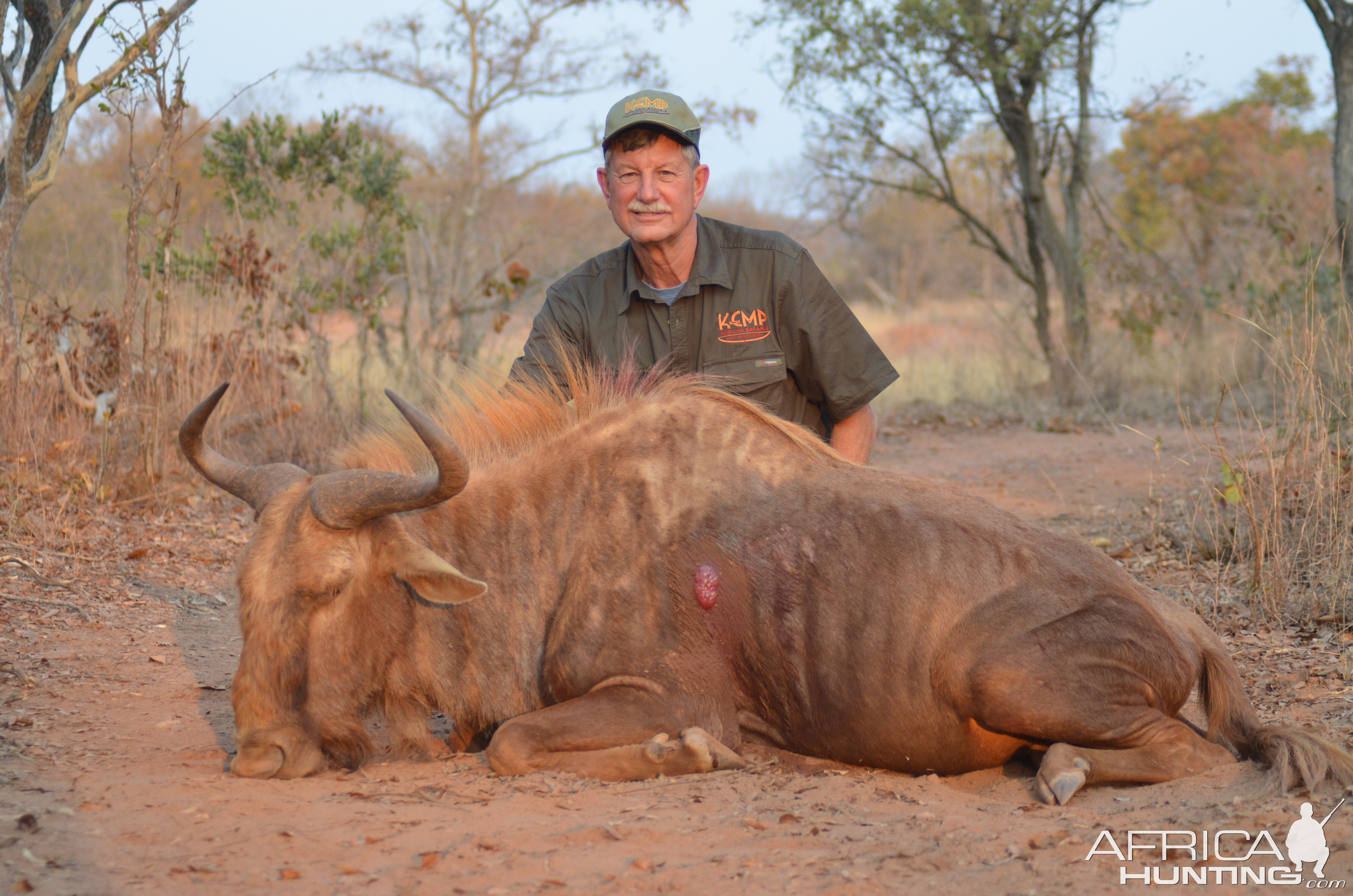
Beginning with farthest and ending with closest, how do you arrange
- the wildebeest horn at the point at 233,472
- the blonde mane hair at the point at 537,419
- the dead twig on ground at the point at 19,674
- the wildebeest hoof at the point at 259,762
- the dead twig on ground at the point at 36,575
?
1. the dead twig on ground at the point at 36,575
2. the dead twig on ground at the point at 19,674
3. the blonde mane hair at the point at 537,419
4. the wildebeest horn at the point at 233,472
5. the wildebeest hoof at the point at 259,762

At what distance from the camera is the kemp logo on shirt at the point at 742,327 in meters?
5.48

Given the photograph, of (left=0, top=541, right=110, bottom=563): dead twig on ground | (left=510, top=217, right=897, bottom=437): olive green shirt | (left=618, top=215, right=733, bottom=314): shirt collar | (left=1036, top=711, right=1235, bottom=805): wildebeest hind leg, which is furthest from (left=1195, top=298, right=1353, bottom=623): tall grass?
(left=0, top=541, right=110, bottom=563): dead twig on ground

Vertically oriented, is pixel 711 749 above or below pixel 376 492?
below

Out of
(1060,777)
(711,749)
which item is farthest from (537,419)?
(1060,777)

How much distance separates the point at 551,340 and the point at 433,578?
190 cm

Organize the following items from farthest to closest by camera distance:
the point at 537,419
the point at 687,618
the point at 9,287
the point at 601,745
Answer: the point at 9,287 < the point at 537,419 < the point at 687,618 < the point at 601,745

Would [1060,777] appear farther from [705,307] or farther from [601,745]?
[705,307]

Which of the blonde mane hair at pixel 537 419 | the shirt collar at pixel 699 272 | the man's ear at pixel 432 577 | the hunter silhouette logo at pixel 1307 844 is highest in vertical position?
the shirt collar at pixel 699 272

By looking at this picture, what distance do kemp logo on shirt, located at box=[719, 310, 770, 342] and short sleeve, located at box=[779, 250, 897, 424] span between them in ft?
0.44

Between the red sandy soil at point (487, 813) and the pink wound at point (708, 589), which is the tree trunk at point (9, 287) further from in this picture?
the pink wound at point (708, 589)

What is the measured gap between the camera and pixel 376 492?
11.8 ft

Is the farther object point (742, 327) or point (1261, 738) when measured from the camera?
point (742, 327)

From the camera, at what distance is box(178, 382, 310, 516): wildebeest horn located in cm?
391

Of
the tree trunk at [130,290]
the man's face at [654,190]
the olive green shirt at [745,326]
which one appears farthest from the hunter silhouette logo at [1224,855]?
the tree trunk at [130,290]
